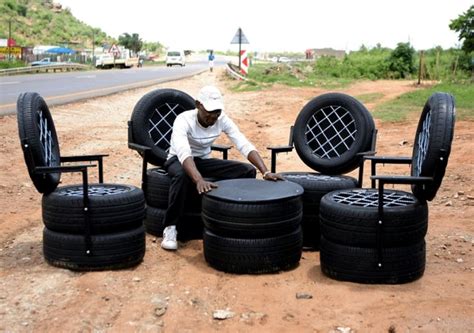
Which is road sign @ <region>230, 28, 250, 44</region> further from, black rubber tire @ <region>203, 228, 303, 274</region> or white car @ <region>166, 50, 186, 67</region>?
white car @ <region>166, 50, 186, 67</region>

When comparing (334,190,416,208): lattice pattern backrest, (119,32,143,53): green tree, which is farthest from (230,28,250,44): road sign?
(119,32,143,53): green tree

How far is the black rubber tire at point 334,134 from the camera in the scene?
701cm

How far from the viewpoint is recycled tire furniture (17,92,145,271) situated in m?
5.55

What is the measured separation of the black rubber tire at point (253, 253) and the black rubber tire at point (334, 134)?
4.93ft

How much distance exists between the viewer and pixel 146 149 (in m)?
7.07

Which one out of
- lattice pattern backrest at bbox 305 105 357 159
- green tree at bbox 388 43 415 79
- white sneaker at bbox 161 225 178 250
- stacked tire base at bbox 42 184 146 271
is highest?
green tree at bbox 388 43 415 79

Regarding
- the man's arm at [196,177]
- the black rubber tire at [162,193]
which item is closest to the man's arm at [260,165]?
the black rubber tire at [162,193]

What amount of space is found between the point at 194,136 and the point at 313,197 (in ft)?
4.37

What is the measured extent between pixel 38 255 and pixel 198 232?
163 centimetres

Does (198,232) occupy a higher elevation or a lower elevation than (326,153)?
lower

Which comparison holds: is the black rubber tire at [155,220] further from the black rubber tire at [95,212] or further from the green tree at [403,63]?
the green tree at [403,63]

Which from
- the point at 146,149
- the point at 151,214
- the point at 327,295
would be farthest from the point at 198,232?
the point at 327,295

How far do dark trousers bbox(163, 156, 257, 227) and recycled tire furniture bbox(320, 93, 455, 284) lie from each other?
4.52 feet

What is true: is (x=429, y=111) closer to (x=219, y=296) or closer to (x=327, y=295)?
(x=327, y=295)
